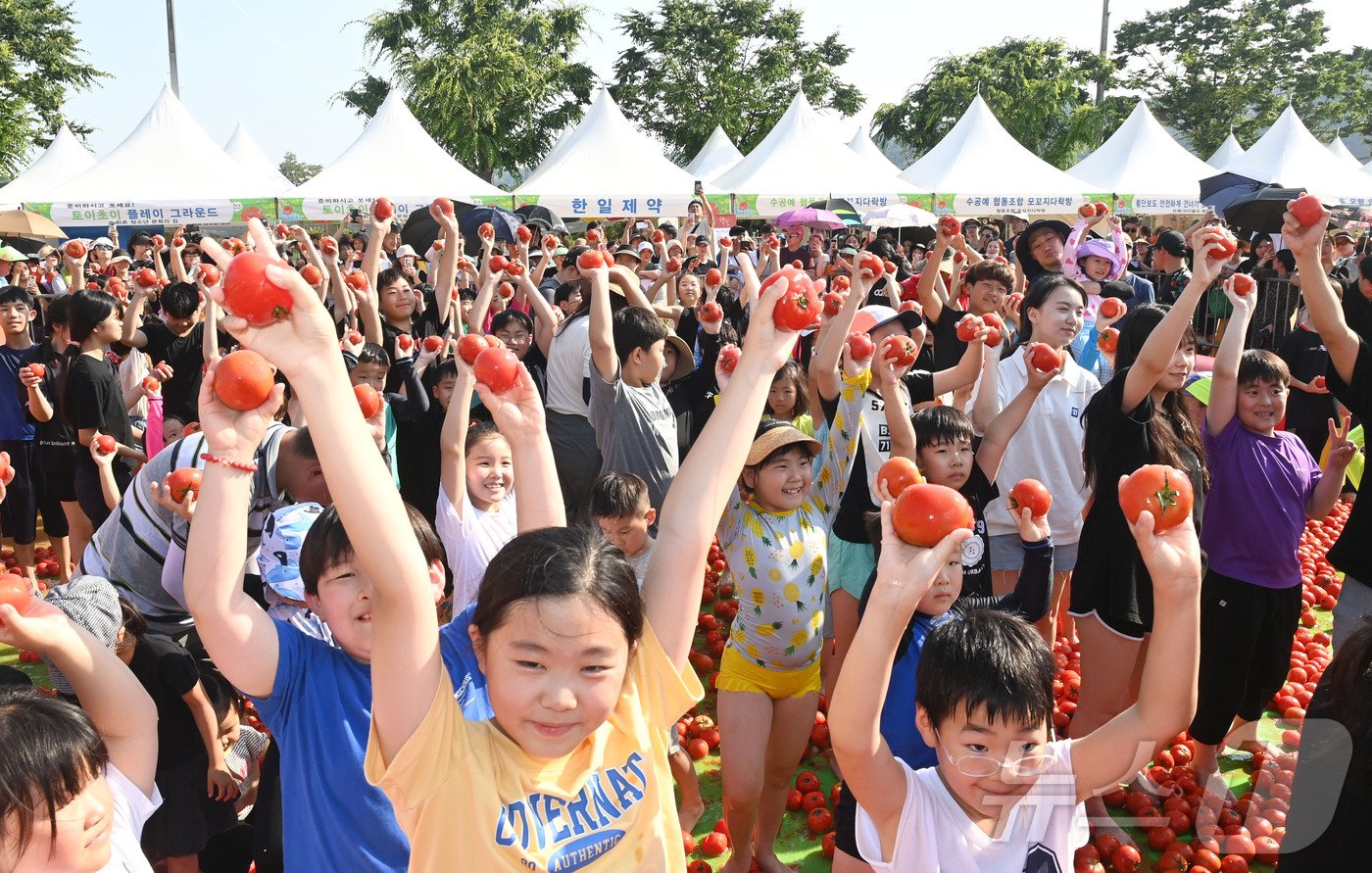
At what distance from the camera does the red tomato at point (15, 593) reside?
1847 mm

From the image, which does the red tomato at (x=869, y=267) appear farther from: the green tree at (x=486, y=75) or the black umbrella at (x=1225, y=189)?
the green tree at (x=486, y=75)

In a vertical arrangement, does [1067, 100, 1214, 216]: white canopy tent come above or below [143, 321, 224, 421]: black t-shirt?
above

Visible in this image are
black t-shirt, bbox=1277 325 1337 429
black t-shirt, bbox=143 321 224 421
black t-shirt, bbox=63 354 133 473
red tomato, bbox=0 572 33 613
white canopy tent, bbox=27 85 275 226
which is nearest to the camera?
red tomato, bbox=0 572 33 613

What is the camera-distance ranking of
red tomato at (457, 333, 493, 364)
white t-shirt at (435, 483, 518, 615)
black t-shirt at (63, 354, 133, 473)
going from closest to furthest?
red tomato at (457, 333, 493, 364), white t-shirt at (435, 483, 518, 615), black t-shirt at (63, 354, 133, 473)

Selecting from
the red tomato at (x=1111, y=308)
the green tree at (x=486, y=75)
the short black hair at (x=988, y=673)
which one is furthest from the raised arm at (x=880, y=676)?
the green tree at (x=486, y=75)

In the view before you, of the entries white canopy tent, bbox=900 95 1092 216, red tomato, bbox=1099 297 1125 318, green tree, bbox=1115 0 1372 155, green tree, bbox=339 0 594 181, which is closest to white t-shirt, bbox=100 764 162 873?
red tomato, bbox=1099 297 1125 318

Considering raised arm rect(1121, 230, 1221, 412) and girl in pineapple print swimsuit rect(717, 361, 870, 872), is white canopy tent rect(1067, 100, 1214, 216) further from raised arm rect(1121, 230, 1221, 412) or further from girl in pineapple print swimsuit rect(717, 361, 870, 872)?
girl in pineapple print swimsuit rect(717, 361, 870, 872)

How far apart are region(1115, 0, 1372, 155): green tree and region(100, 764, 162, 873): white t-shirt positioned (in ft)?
158

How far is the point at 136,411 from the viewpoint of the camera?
6461mm

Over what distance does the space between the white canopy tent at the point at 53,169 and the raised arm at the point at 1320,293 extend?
65.8 ft

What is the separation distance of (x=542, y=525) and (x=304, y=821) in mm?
744

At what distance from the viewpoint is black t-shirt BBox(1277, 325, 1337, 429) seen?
7.27 m

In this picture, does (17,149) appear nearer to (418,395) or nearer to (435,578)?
(418,395)

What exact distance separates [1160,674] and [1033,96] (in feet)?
134
